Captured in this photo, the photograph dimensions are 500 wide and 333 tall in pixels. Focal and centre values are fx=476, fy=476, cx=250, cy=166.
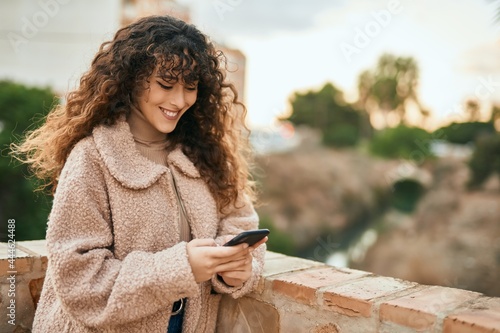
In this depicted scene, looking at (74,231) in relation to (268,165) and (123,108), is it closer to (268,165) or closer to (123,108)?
(123,108)

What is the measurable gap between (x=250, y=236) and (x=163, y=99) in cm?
60

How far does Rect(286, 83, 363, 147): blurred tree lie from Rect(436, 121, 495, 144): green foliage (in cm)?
1122

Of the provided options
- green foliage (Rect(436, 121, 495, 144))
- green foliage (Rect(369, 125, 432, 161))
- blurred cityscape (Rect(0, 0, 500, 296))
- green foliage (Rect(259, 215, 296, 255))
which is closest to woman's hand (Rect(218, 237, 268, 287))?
blurred cityscape (Rect(0, 0, 500, 296))

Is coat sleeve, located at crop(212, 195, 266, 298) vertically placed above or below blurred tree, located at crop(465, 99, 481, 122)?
below

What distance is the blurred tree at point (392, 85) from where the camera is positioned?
32188 mm

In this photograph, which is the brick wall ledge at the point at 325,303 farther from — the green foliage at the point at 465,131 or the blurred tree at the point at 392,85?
the blurred tree at the point at 392,85

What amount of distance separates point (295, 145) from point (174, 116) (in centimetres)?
2177

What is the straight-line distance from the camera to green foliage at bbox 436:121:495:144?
58.9 ft

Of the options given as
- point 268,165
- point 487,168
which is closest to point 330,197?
point 268,165

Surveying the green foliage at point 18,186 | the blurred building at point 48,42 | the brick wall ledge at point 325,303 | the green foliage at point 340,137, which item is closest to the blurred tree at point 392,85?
the green foliage at point 340,137

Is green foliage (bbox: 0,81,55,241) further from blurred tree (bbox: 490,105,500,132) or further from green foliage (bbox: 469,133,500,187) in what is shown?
blurred tree (bbox: 490,105,500,132)

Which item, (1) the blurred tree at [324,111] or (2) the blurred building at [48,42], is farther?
(1) the blurred tree at [324,111]

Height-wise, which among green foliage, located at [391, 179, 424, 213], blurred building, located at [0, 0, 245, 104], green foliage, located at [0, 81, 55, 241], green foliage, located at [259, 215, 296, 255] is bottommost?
green foliage, located at [259, 215, 296, 255]

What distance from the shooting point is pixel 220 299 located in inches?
73.4
